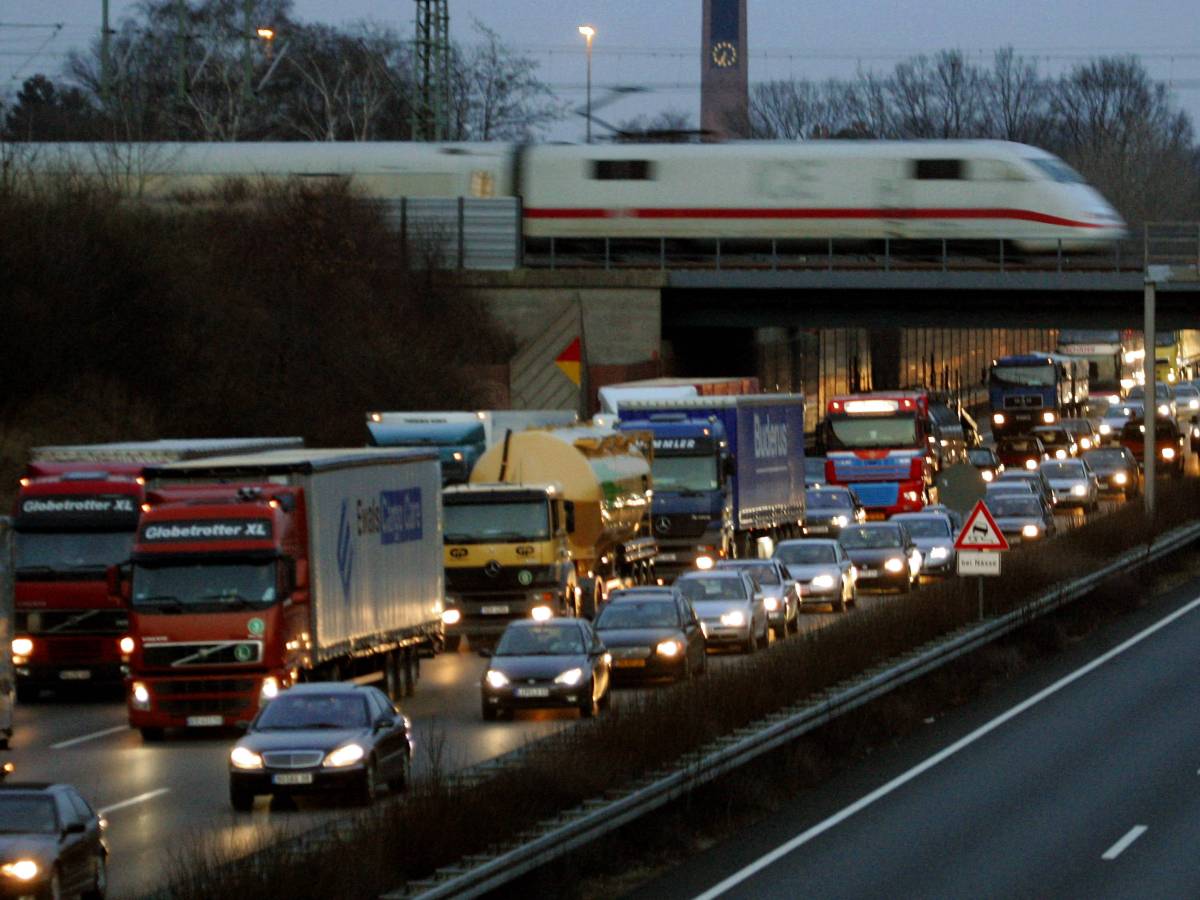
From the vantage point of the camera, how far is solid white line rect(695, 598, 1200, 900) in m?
20.2

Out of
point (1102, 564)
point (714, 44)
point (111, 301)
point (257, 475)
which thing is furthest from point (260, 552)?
point (714, 44)

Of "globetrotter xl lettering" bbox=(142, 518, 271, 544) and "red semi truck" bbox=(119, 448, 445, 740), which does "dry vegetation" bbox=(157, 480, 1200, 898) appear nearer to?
"red semi truck" bbox=(119, 448, 445, 740)

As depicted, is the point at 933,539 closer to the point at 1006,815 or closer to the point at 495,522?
the point at 495,522

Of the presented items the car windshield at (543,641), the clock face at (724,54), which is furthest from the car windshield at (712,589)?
the clock face at (724,54)

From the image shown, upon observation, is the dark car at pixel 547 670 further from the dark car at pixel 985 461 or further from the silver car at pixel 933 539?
the dark car at pixel 985 461

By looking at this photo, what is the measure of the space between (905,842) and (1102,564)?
23547 millimetres

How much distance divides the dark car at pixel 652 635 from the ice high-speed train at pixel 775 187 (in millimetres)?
32113

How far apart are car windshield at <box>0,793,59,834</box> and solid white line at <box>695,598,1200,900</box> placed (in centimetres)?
517

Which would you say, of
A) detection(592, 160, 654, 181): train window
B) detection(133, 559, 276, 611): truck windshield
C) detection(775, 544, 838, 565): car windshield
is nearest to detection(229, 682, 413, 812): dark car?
detection(133, 559, 276, 611): truck windshield

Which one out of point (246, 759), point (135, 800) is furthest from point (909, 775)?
point (135, 800)

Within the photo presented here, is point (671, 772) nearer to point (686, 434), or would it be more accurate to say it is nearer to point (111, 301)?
point (686, 434)

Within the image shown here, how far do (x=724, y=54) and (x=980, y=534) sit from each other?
5211 inches

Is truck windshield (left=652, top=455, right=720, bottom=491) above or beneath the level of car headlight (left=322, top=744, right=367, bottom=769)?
above

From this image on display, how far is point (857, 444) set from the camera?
62.1m
